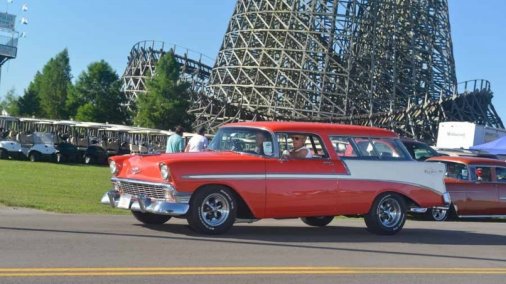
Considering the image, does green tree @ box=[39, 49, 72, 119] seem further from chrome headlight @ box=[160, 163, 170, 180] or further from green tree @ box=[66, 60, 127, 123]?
chrome headlight @ box=[160, 163, 170, 180]

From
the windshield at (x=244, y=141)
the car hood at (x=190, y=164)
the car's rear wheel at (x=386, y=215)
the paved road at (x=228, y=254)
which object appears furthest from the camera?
the car's rear wheel at (x=386, y=215)

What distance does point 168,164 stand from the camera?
1062 centimetres

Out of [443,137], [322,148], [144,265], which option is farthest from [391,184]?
[443,137]

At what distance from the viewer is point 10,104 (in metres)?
95.1

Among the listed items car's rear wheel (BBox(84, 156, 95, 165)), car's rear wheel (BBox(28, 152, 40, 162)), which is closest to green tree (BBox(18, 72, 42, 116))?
car's rear wheel (BBox(84, 156, 95, 165))

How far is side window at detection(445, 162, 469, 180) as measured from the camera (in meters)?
Result: 18.2

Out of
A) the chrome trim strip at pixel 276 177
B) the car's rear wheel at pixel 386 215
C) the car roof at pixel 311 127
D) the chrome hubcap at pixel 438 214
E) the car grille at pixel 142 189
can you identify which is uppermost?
the car roof at pixel 311 127

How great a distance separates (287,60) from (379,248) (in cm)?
7235

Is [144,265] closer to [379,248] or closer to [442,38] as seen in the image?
[379,248]

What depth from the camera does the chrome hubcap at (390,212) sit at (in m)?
12.6

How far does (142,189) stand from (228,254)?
7.26ft

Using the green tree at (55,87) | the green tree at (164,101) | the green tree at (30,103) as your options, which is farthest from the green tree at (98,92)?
the green tree at (30,103)

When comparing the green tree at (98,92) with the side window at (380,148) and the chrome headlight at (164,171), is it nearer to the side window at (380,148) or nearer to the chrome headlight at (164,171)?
the side window at (380,148)

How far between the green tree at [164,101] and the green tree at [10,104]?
68.7 ft
